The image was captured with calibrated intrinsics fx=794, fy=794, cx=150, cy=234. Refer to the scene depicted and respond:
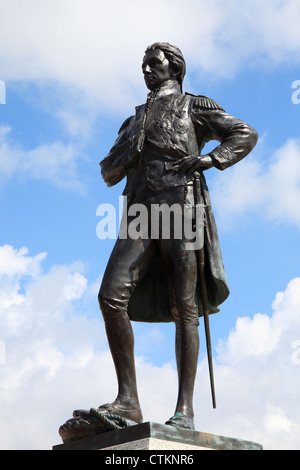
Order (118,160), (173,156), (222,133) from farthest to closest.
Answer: (118,160) < (222,133) < (173,156)

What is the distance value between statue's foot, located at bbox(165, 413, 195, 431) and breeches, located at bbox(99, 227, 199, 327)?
883 millimetres

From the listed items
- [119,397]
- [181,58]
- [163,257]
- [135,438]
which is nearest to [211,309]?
[163,257]

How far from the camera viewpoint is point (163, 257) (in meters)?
7.73

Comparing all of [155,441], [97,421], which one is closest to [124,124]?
[97,421]

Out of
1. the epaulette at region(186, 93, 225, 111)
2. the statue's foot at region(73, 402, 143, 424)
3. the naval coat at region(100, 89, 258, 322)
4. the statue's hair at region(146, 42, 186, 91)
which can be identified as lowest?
the statue's foot at region(73, 402, 143, 424)

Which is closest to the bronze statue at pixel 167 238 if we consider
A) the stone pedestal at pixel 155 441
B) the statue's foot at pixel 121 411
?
the statue's foot at pixel 121 411

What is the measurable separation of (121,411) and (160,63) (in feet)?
11.9

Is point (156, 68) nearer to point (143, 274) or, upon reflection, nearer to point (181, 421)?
point (143, 274)

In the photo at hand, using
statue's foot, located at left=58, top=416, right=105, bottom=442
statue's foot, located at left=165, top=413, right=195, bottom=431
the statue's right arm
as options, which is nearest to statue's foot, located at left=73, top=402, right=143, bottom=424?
statue's foot, located at left=58, top=416, right=105, bottom=442

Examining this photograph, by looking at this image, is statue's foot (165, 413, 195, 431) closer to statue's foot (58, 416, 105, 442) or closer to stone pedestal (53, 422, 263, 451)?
stone pedestal (53, 422, 263, 451)

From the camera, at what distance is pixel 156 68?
838 cm

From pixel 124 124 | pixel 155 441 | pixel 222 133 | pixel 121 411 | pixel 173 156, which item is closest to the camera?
pixel 155 441

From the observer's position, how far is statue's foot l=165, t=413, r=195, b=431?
689 cm
